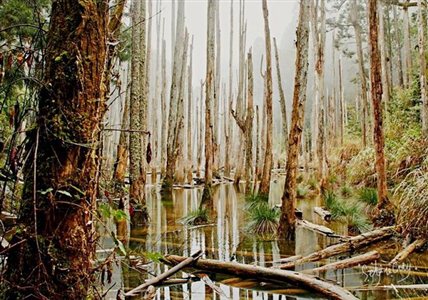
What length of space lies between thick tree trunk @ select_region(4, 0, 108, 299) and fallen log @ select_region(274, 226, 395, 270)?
2.82 metres

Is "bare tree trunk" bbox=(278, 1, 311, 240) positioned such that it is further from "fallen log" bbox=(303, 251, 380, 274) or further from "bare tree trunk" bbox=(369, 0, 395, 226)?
"fallen log" bbox=(303, 251, 380, 274)

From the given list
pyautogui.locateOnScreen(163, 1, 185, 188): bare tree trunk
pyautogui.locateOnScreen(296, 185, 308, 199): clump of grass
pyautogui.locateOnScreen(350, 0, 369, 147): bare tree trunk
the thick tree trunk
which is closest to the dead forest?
the thick tree trunk

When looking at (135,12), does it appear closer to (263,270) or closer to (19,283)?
(263,270)

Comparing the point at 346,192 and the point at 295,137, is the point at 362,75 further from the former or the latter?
the point at 295,137

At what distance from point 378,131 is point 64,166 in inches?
225

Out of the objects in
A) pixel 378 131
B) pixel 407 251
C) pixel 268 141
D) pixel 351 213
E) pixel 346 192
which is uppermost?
pixel 268 141

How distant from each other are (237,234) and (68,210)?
192 inches

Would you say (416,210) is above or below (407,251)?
above

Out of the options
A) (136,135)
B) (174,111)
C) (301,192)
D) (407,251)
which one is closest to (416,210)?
(407,251)

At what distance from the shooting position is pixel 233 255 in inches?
192

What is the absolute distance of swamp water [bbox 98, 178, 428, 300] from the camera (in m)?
3.38

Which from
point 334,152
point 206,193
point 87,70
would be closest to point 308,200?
point 206,193

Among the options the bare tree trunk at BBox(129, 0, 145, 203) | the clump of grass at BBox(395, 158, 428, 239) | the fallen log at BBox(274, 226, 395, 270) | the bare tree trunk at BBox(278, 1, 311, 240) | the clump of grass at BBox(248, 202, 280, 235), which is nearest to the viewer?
the fallen log at BBox(274, 226, 395, 270)

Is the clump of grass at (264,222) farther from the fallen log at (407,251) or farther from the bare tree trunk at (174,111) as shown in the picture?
the bare tree trunk at (174,111)
